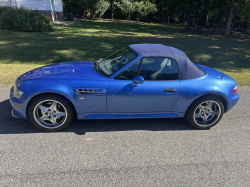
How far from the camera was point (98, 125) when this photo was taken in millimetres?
Result: 4027

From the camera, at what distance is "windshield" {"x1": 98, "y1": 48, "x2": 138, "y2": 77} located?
12.7ft

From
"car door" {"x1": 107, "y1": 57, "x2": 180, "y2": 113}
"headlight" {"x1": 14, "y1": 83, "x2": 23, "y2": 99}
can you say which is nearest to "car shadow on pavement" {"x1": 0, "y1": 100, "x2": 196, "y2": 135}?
"car door" {"x1": 107, "y1": 57, "x2": 180, "y2": 113}

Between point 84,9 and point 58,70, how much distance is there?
1404 inches

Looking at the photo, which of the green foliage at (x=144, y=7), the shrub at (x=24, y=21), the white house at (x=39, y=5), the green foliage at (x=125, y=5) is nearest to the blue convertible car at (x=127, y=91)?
the shrub at (x=24, y=21)

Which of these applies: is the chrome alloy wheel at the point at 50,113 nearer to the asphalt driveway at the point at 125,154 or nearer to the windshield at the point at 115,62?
the asphalt driveway at the point at 125,154

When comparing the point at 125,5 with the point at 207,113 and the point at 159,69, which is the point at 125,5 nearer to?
the point at 159,69

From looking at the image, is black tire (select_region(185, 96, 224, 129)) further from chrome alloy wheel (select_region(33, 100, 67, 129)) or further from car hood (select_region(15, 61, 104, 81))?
chrome alloy wheel (select_region(33, 100, 67, 129))

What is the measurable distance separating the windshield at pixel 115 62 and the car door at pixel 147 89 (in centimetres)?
19

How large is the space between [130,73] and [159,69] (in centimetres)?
56

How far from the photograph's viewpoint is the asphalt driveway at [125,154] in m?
2.68

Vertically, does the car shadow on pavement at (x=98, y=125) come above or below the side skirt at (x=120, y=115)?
below

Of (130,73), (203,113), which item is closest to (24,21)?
(130,73)

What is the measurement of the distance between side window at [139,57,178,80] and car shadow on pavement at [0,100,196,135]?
0.97m

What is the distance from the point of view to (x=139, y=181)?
8.71 feet
